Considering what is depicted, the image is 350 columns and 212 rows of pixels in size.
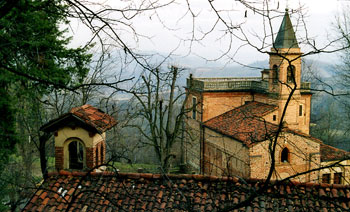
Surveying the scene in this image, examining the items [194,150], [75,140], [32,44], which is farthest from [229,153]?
[32,44]

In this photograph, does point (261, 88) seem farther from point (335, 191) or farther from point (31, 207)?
point (31, 207)

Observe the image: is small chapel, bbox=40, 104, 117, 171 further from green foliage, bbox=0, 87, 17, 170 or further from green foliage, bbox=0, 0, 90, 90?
green foliage, bbox=0, 87, 17, 170

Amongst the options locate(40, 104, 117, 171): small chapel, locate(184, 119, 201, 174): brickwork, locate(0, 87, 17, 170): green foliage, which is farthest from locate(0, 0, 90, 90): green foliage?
locate(184, 119, 201, 174): brickwork

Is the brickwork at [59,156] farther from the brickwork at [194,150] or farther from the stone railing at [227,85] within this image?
the stone railing at [227,85]

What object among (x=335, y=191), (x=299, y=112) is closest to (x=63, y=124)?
(x=335, y=191)

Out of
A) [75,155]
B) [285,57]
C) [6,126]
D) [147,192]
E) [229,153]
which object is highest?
[285,57]

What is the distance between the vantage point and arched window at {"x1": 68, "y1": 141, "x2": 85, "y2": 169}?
30.0ft

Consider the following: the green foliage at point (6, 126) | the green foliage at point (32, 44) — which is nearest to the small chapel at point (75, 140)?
the green foliage at point (32, 44)

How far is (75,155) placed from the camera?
9.27 meters

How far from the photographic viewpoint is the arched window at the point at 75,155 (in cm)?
915

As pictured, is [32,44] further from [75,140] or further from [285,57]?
[75,140]

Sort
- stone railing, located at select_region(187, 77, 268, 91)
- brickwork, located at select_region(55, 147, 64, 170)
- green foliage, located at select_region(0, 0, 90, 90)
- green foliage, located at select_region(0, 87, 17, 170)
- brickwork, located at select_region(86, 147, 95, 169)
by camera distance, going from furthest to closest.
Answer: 1. stone railing, located at select_region(187, 77, 268, 91)
2. green foliage, located at select_region(0, 87, 17, 170)
3. brickwork, located at select_region(55, 147, 64, 170)
4. brickwork, located at select_region(86, 147, 95, 169)
5. green foliage, located at select_region(0, 0, 90, 90)

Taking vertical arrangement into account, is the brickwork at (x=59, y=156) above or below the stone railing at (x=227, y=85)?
below

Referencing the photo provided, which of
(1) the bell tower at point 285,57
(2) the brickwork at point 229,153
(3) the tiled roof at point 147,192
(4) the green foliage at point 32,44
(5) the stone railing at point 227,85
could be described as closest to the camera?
(1) the bell tower at point 285,57
